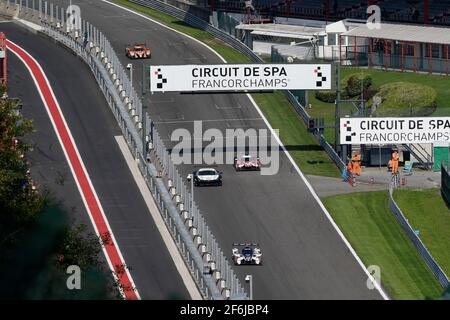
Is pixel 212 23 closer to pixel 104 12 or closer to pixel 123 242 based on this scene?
pixel 104 12

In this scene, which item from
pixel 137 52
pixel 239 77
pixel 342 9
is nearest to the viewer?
pixel 239 77

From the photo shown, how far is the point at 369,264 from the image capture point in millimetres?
60000

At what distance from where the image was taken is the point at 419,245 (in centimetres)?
6153

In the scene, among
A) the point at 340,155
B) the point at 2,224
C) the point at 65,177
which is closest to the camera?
the point at 2,224

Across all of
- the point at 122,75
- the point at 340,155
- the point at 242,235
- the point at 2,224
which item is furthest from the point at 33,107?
the point at 2,224

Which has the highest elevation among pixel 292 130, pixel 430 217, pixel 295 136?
pixel 292 130

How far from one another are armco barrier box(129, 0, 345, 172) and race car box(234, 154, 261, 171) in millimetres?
4640

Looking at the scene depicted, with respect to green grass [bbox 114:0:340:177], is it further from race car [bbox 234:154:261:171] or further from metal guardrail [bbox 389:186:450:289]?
metal guardrail [bbox 389:186:450:289]

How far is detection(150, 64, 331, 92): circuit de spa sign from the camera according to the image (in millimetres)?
77688

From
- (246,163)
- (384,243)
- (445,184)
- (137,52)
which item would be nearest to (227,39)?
(137,52)

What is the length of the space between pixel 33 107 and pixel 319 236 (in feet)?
89.4

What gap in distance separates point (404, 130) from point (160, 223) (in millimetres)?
17066

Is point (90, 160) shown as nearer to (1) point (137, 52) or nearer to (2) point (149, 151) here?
(2) point (149, 151)

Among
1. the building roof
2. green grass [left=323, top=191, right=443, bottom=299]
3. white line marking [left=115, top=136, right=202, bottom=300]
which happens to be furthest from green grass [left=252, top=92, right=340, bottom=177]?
the building roof
